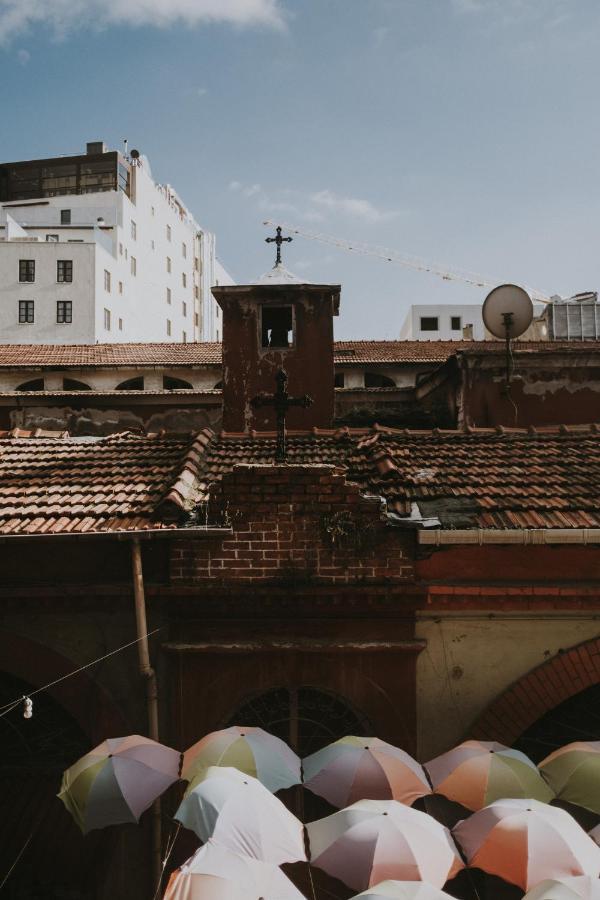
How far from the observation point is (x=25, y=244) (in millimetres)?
46875

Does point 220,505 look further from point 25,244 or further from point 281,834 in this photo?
point 25,244


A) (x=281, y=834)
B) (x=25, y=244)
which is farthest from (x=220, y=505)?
(x=25, y=244)

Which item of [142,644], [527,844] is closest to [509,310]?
[142,644]

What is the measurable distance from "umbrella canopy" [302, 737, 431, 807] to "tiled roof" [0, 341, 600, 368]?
1794cm

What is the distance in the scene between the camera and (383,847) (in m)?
4.92

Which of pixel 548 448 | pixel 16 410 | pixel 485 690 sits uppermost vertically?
pixel 16 410

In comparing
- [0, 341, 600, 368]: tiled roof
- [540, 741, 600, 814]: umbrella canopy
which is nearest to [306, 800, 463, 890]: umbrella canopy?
[540, 741, 600, 814]: umbrella canopy

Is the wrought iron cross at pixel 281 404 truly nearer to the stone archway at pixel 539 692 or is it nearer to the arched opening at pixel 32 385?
the stone archway at pixel 539 692

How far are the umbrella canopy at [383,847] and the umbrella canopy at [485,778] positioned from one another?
52 centimetres

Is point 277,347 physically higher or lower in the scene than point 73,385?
lower

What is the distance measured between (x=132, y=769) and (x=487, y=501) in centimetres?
402

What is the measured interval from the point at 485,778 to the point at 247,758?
1902 mm

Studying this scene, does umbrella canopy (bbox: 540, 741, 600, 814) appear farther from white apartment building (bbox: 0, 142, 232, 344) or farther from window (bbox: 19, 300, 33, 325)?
window (bbox: 19, 300, 33, 325)

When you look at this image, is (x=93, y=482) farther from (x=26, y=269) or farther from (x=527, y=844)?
(x=26, y=269)
